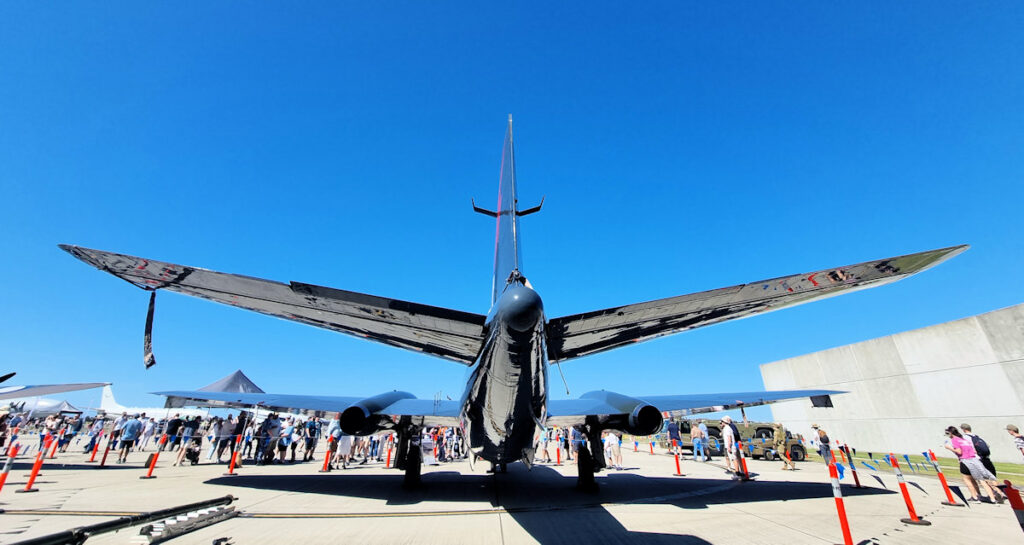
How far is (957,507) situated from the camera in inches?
309

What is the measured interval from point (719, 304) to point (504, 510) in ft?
20.5

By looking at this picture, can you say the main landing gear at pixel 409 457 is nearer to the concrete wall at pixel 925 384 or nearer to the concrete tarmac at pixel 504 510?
the concrete tarmac at pixel 504 510

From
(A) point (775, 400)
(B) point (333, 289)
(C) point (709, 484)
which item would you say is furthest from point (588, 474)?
(B) point (333, 289)

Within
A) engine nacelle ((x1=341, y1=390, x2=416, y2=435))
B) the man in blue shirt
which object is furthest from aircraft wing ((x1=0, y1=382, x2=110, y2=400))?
engine nacelle ((x1=341, y1=390, x2=416, y2=435))

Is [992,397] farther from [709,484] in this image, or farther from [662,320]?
[662,320]

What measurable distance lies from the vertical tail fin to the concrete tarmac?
13.9 feet

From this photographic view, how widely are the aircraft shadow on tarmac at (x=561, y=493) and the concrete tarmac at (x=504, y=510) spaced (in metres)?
0.03

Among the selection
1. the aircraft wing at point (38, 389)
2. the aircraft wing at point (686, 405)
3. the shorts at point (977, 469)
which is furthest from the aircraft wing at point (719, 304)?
the aircraft wing at point (38, 389)

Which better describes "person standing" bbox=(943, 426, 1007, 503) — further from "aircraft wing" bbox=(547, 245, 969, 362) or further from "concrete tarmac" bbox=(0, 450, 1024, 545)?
"aircraft wing" bbox=(547, 245, 969, 362)

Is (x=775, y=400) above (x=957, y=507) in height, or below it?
above

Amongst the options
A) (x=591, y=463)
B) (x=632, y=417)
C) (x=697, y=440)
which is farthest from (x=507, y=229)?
(x=697, y=440)

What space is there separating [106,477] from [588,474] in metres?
14.4

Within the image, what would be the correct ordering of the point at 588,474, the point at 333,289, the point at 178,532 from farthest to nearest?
1. the point at 588,474
2. the point at 178,532
3. the point at 333,289

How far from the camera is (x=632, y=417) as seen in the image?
7.96 m
